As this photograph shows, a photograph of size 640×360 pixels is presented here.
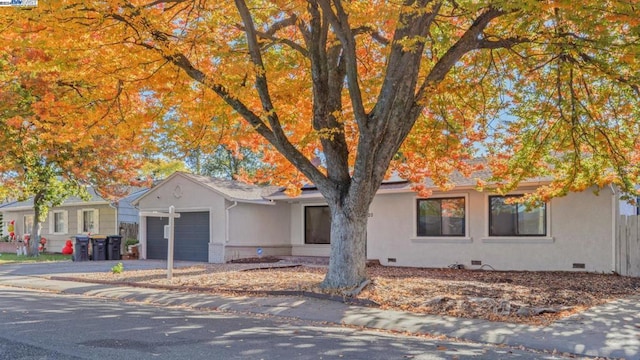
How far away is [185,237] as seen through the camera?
941 inches

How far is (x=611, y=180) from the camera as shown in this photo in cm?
1495

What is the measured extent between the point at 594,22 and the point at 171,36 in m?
8.21

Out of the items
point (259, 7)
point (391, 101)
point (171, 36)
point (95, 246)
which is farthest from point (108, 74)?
point (95, 246)

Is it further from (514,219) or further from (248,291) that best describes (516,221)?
(248,291)

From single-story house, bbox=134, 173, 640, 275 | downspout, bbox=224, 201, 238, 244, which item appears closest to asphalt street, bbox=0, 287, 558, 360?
single-story house, bbox=134, 173, 640, 275

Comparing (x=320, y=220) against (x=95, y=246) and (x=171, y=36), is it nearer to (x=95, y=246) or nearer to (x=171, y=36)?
(x=95, y=246)

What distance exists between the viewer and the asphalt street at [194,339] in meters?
6.90

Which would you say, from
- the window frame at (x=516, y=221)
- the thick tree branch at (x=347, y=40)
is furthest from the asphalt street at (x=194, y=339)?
the window frame at (x=516, y=221)

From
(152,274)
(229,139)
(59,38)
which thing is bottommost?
(152,274)

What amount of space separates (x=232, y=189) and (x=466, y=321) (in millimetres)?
15492

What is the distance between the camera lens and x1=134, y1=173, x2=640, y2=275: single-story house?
17047 millimetres

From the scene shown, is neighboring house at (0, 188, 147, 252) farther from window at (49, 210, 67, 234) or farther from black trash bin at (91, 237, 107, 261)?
black trash bin at (91, 237, 107, 261)

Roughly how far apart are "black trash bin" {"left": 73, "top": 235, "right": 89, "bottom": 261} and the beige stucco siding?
12.8 meters

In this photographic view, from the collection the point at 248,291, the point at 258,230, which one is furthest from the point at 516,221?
the point at 258,230
